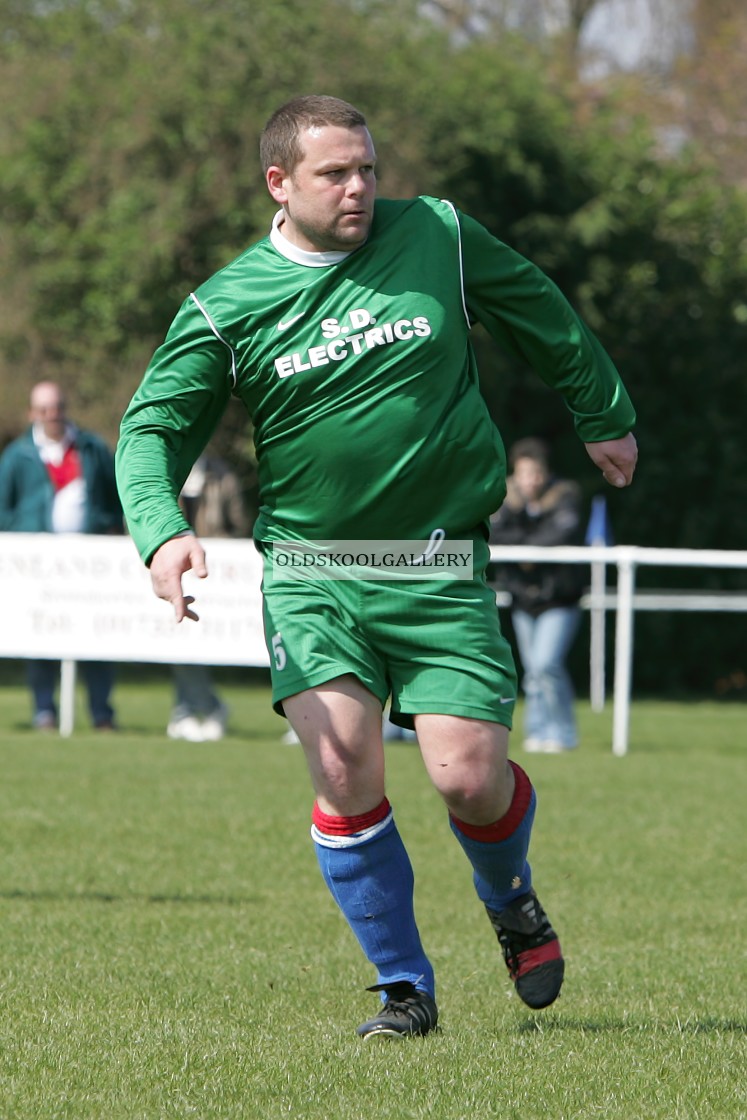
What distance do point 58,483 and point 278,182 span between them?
8.79 m

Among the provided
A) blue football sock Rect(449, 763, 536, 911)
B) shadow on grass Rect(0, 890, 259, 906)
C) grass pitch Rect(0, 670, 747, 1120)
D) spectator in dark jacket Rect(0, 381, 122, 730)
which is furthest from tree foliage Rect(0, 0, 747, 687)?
blue football sock Rect(449, 763, 536, 911)

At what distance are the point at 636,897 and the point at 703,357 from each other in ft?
55.5

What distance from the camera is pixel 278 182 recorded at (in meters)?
4.43

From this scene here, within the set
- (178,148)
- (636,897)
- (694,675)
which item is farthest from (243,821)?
(694,675)

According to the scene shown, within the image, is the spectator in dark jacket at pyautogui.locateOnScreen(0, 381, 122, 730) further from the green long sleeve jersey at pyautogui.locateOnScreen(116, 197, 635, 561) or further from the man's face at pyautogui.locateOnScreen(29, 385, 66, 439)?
the green long sleeve jersey at pyautogui.locateOnScreen(116, 197, 635, 561)

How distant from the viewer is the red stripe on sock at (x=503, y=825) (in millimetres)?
4535

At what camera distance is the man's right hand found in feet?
12.8

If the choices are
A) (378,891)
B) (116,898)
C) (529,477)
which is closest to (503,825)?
(378,891)

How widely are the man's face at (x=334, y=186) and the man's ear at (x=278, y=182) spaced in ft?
0.04

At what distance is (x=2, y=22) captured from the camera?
25.3m

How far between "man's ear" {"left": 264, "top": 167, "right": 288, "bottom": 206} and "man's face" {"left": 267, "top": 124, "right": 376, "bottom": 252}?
0.01 m

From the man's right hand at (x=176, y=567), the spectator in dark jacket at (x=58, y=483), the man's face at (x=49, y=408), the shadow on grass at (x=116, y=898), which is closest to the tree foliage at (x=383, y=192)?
the spectator in dark jacket at (x=58, y=483)

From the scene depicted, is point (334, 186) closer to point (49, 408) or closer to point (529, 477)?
point (529, 477)

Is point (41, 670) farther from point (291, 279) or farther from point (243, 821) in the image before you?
point (291, 279)
